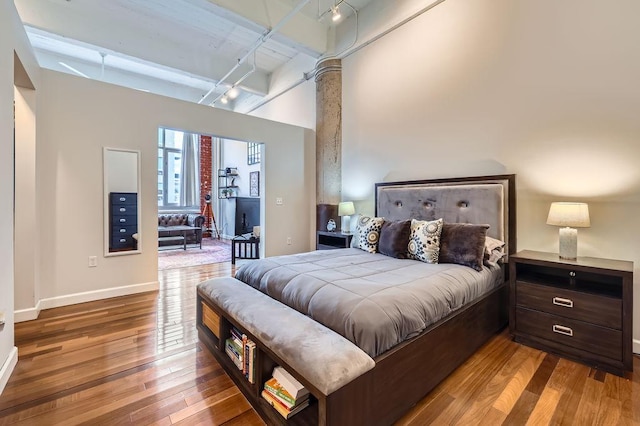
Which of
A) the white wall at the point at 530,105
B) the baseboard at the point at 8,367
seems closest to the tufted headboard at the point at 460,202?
Result: the white wall at the point at 530,105

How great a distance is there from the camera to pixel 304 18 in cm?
421

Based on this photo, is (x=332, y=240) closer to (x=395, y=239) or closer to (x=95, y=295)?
(x=395, y=239)

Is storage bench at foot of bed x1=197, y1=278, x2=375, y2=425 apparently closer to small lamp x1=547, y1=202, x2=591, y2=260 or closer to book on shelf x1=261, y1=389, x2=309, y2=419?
book on shelf x1=261, y1=389, x2=309, y2=419

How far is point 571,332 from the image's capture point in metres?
2.03

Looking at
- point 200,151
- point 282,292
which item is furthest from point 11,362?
point 200,151

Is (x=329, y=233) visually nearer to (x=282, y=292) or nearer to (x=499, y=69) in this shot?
(x=282, y=292)

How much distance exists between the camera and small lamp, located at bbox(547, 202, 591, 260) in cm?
212

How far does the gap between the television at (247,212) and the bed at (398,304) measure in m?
4.64

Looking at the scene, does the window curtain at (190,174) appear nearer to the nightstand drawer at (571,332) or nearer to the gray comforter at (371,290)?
the gray comforter at (371,290)

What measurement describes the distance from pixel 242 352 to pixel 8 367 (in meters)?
1.53

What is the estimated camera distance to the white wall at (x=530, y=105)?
2170 mm

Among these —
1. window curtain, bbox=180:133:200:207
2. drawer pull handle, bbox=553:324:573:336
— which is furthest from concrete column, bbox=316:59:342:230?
window curtain, bbox=180:133:200:207

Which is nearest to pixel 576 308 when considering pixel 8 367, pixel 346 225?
pixel 346 225

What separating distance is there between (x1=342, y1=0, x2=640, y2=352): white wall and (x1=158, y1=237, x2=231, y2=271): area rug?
3.67 meters
